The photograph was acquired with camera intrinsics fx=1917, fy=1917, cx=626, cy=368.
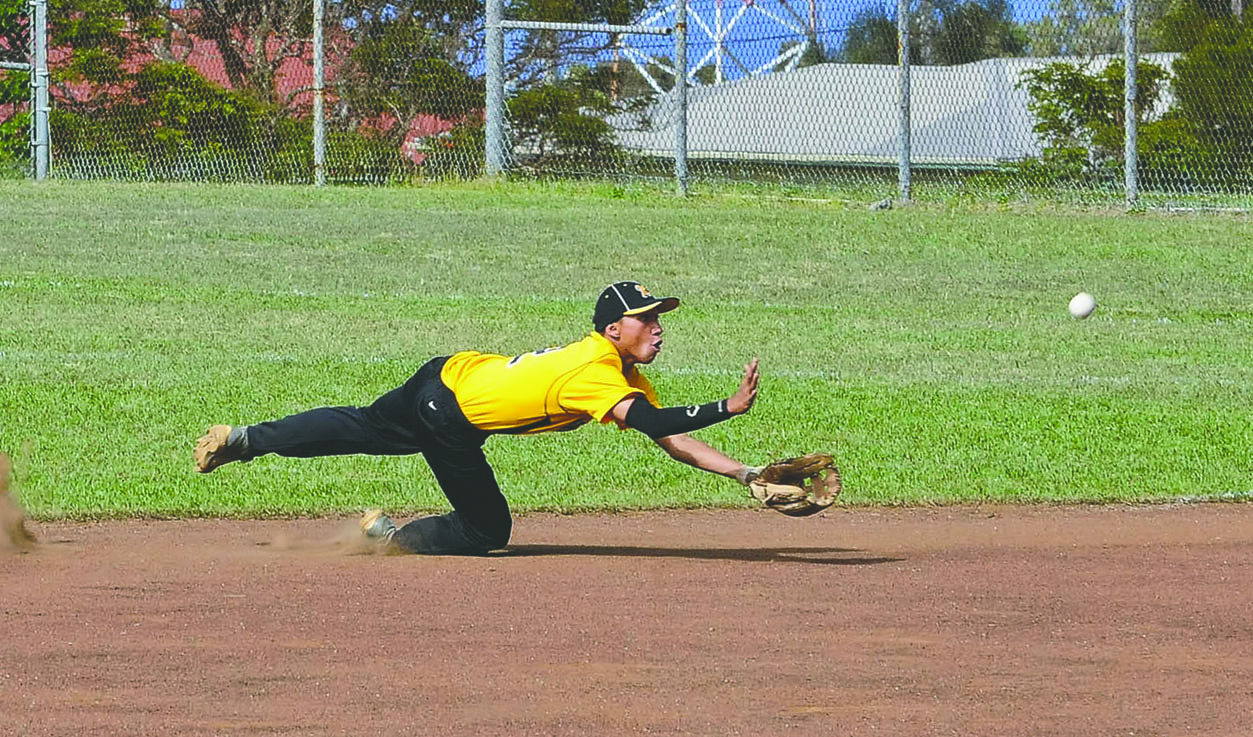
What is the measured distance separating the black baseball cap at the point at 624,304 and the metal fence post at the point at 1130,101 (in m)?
12.2

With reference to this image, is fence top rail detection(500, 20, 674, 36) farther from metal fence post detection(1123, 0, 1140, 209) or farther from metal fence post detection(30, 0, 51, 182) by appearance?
metal fence post detection(30, 0, 51, 182)

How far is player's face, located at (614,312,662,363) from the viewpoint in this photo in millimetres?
7004

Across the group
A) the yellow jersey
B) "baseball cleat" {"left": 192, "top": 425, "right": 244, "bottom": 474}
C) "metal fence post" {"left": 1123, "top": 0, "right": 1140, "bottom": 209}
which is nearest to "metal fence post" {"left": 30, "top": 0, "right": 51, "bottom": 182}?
"metal fence post" {"left": 1123, "top": 0, "right": 1140, "bottom": 209}

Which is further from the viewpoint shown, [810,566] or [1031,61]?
[1031,61]

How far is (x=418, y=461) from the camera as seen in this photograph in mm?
10039

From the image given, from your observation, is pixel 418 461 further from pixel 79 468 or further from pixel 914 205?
pixel 914 205

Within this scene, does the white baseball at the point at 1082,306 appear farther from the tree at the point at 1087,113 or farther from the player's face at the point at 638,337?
the player's face at the point at 638,337

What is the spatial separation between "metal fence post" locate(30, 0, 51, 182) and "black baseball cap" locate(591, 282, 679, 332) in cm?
1626

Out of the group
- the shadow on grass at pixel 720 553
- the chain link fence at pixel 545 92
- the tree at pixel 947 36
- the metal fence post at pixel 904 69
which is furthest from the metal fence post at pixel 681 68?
the shadow on grass at pixel 720 553

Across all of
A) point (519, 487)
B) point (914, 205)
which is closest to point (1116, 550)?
point (519, 487)

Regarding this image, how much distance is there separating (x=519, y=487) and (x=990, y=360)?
15.3ft

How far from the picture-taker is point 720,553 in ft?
25.5

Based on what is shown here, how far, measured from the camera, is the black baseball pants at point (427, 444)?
7316 millimetres

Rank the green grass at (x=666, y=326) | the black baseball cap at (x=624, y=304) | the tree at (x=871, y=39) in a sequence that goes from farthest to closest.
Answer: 1. the tree at (x=871, y=39)
2. the green grass at (x=666, y=326)
3. the black baseball cap at (x=624, y=304)
